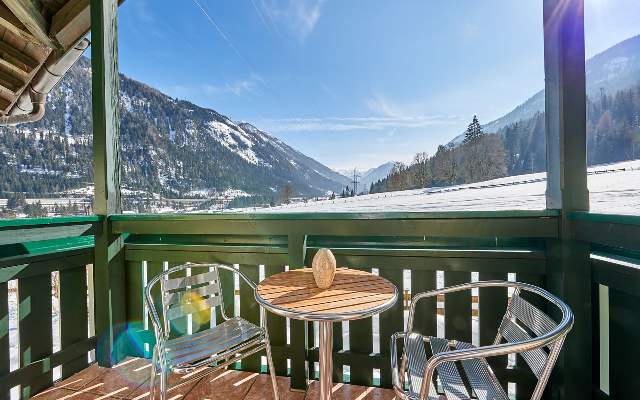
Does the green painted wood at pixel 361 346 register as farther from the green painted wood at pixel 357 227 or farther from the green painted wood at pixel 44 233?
the green painted wood at pixel 44 233

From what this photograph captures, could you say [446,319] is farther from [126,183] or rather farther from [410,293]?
[126,183]

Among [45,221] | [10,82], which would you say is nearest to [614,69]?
[45,221]

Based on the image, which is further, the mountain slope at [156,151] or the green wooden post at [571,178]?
the mountain slope at [156,151]

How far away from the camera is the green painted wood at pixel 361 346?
6.80 ft

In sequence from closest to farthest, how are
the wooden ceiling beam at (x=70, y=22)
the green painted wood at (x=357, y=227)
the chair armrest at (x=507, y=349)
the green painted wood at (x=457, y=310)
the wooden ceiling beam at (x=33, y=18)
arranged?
the chair armrest at (x=507, y=349) → the green painted wood at (x=357, y=227) → the green painted wood at (x=457, y=310) → the wooden ceiling beam at (x=33, y=18) → the wooden ceiling beam at (x=70, y=22)

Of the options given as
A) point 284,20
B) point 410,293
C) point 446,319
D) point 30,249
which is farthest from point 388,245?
point 30,249

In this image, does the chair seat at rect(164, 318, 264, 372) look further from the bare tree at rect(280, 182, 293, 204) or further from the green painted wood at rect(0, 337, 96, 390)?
the green painted wood at rect(0, 337, 96, 390)

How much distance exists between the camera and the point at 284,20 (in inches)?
89.8

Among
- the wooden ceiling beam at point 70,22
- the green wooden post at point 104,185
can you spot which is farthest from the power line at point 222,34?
the wooden ceiling beam at point 70,22

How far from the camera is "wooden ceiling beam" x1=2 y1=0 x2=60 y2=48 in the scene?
2.29 metres

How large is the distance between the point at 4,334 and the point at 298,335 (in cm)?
169

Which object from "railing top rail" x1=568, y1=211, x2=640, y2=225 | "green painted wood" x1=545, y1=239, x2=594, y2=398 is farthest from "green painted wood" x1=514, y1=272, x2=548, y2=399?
"railing top rail" x1=568, y1=211, x2=640, y2=225

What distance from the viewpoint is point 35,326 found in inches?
81.2

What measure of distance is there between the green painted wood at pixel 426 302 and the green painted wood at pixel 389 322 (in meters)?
0.09
